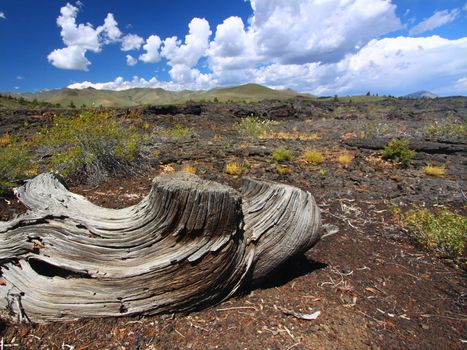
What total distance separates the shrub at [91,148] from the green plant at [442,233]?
6682mm

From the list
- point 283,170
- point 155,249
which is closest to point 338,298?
point 155,249

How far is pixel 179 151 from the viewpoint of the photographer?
10.9m

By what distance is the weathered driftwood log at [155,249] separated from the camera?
9.08ft

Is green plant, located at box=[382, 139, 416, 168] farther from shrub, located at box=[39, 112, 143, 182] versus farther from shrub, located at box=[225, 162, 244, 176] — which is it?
shrub, located at box=[39, 112, 143, 182]

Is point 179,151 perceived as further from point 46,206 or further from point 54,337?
point 54,337

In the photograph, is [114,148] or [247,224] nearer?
[247,224]

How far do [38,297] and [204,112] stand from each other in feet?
86.4

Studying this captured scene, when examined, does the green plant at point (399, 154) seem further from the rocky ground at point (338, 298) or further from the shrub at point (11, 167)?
the shrub at point (11, 167)

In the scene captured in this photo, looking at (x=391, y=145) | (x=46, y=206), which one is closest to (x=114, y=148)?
(x=46, y=206)

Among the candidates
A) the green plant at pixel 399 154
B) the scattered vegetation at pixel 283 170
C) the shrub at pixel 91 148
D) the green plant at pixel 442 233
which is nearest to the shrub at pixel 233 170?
the scattered vegetation at pixel 283 170

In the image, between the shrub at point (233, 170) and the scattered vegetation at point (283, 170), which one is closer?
the shrub at point (233, 170)

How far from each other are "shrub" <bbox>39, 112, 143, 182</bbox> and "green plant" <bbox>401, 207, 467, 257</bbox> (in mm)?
6682

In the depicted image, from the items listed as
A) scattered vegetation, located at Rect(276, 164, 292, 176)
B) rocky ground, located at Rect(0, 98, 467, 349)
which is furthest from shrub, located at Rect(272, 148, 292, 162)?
rocky ground, located at Rect(0, 98, 467, 349)

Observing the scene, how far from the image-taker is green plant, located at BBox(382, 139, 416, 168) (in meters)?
9.91
